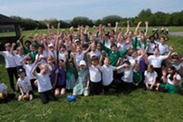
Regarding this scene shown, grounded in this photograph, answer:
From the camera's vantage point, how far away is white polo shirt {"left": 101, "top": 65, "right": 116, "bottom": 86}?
29.5 feet

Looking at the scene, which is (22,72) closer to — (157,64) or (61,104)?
(61,104)

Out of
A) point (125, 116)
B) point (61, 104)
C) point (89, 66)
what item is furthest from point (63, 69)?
point (125, 116)

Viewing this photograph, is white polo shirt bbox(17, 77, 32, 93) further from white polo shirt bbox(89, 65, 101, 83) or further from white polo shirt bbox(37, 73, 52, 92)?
white polo shirt bbox(89, 65, 101, 83)

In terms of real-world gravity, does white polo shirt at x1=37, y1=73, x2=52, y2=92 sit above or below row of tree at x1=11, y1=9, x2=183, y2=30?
below

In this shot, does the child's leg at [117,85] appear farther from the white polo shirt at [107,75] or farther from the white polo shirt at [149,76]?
the white polo shirt at [149,76]

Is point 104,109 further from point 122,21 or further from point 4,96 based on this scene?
point 122,21

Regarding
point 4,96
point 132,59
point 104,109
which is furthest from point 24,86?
point 132,59

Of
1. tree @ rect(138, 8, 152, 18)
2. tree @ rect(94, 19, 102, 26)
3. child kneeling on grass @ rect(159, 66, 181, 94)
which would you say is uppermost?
tree @ rect(138, 8, 152, 18)

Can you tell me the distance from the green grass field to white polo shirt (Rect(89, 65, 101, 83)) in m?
0.66

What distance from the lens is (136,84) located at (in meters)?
9.59

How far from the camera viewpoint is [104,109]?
7430 mm

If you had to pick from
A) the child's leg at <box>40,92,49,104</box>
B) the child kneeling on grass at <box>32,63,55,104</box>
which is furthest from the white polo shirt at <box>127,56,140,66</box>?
the child's leg at <box>40,92,49,104</box>

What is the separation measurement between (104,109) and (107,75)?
74.6 inches

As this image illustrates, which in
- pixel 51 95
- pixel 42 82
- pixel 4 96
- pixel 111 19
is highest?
pixel 111 19
